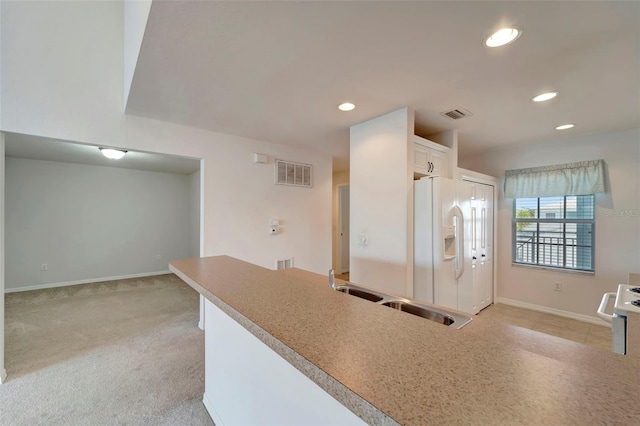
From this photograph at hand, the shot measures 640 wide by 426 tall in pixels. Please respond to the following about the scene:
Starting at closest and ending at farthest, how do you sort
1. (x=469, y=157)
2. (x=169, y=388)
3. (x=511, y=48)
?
1. (x=511, y=48)
2. (x=169, y=388)
3. (x=469, y=157)

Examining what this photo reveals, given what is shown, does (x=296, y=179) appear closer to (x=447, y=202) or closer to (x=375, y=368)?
(x=447, y=202)

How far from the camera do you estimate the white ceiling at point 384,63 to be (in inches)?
51.4

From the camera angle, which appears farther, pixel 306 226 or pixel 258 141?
pixel 306 226

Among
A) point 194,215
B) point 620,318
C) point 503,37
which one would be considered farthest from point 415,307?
point 194,215

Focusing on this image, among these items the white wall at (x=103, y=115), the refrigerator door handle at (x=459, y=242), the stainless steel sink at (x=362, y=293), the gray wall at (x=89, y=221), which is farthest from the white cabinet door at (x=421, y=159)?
the gray wall at (x=89, y=221)

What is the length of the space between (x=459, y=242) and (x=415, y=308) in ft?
5.23

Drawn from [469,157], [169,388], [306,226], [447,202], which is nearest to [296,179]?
[306,226]

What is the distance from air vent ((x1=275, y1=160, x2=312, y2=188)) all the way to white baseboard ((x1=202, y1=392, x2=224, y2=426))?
8.41 ft

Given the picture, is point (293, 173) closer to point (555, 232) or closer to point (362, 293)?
point (362, 293)

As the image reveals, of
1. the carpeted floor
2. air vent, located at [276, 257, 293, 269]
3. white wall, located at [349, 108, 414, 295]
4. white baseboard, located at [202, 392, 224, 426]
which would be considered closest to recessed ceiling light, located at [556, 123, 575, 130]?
white wall, located at [349, 108, 414, 295]

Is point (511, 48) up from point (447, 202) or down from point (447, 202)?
up

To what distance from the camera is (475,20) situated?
1.33m

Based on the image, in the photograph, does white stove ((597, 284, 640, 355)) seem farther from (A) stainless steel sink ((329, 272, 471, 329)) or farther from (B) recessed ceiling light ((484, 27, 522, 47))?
(B) recessed ceiling light ((484, 27, 522, 47))

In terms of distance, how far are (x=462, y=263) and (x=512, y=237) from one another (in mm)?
1927
